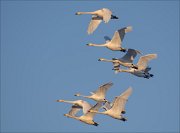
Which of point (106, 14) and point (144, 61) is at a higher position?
point (106, 14)

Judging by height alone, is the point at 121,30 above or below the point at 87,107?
above

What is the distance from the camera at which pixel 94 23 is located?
87938 millimetres

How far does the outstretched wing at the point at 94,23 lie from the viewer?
87312 mm

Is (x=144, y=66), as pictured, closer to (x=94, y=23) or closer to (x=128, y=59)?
(x=128, y=59)

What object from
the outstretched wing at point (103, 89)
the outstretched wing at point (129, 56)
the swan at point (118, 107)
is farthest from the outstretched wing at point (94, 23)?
the swan at point (118, 107)

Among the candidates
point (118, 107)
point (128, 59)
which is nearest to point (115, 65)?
point (128, 59)

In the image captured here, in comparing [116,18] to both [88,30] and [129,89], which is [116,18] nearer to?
[88,30]

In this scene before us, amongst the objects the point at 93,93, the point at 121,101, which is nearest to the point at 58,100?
the point at 93,93

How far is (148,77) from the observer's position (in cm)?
8769

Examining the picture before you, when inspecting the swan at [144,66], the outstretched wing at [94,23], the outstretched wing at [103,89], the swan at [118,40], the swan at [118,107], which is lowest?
the swan at [118,107]

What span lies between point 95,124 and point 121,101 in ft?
12.9

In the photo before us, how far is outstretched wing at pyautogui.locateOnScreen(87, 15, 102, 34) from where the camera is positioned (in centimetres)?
8731

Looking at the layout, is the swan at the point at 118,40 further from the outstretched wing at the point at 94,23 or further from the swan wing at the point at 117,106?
the swan wing at the point at 117,106

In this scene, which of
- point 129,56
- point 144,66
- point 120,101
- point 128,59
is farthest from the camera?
point 128,59
